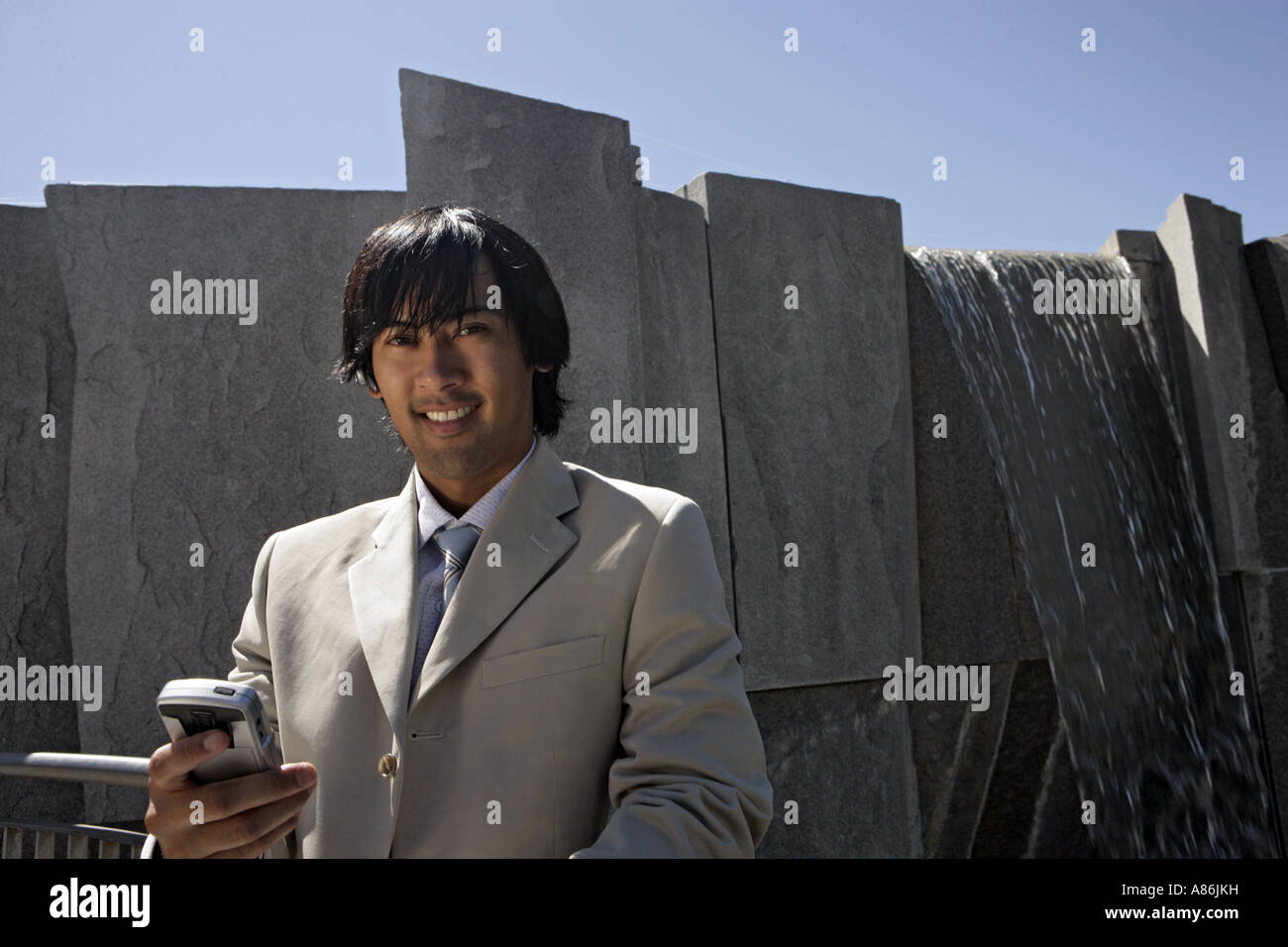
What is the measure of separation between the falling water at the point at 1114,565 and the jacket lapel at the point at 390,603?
4.09m

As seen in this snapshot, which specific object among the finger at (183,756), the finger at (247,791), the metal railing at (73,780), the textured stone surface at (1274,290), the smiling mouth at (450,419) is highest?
the textured stone surface at (1274,290)

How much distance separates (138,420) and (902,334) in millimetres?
3695

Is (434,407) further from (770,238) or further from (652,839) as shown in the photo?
(770,238)

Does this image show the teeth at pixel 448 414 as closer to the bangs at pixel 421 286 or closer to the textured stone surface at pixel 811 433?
the bangs at pixel 421 286

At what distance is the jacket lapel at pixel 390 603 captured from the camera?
5.70 ft

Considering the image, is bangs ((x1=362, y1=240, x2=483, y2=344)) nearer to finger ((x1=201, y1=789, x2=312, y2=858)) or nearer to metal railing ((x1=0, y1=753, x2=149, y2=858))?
finger ((x1=201, y1=789, x2=312, y2=858))

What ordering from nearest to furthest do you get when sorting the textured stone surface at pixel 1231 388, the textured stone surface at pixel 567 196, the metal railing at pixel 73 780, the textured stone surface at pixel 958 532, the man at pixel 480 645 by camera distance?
the man at pixel 480 645, the metal railing at pixel 73 780, the textured stone surface at pixel 567 196, the textured stone surface at pixel 958 532, the textured stone surface at pixel 1231 388

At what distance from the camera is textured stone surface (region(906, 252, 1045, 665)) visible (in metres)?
5.18

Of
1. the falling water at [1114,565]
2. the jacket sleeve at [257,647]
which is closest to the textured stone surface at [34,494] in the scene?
the jacket sleeve at [257,647]

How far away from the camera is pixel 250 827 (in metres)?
1.52

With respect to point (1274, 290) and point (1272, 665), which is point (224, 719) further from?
point (1274, 290)

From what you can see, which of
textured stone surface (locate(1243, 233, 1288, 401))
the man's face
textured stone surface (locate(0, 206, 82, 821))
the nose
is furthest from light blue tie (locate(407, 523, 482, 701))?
textured stone surface (locate(1243, 233, 1288, 401))
